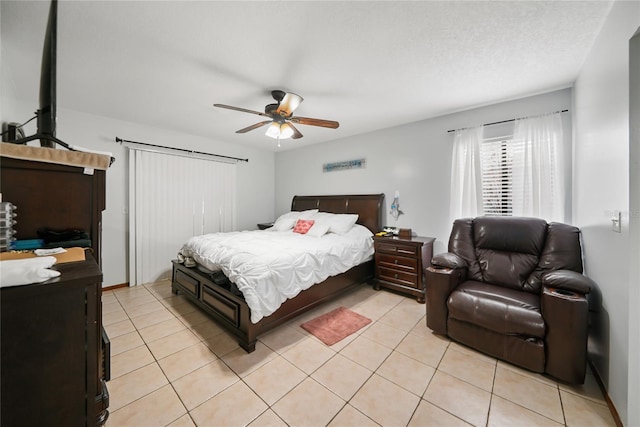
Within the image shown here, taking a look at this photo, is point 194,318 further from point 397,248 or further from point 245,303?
point 397,248

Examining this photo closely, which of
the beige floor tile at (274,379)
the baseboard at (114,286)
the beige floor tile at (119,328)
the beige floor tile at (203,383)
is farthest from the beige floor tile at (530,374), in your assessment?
the baseboard at (114,286)

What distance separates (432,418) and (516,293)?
1322 millimetres

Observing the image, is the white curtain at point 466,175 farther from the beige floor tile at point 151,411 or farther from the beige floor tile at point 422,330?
the beige floor tile at point 151,411

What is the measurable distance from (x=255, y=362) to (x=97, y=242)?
4.67 feet

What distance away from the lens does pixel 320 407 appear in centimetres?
154

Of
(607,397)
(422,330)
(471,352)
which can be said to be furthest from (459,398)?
(607,397)

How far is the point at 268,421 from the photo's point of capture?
1439 millimetres

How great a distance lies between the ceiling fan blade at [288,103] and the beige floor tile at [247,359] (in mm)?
2283

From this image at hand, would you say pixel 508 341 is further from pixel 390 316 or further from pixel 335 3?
pixel 335 3

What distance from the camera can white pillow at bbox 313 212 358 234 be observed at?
3738mm

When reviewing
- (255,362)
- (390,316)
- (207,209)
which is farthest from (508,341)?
(207,209)

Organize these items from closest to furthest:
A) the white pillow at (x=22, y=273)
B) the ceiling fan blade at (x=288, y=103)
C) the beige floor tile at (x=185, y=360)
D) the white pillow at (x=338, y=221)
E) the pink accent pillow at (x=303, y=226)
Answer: the white pillow at (x=22, y=273) < the beige floor tile at (x=185, y=360) < the ceiling fan blade at (x=288, y=103) < the white pillow at (x=338, y=221) < the pink accent pillow at (x=303, y=226)

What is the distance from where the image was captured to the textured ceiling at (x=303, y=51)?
154 centimetres

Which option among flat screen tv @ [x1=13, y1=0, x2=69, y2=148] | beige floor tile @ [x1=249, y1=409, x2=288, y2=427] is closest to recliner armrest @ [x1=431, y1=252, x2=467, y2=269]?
beige floor tile @ [x1=249, y1=409, x2=288, y2=427]
